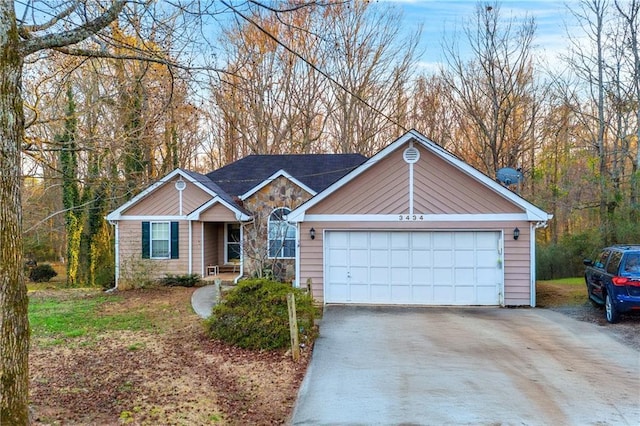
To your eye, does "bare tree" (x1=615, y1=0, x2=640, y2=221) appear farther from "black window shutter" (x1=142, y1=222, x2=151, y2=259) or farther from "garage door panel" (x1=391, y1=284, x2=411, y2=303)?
"black window shutter" (x1=142, y1=222, x2=151, y2=259)

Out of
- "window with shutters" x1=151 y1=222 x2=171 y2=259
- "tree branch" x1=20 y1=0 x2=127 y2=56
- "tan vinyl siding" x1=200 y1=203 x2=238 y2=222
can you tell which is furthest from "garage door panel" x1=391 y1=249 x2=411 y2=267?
"tree branch" x1=20 y1=0 x2=127 y2=56

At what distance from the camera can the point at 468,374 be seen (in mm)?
6793

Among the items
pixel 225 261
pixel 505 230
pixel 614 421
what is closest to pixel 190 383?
pixel 614 421

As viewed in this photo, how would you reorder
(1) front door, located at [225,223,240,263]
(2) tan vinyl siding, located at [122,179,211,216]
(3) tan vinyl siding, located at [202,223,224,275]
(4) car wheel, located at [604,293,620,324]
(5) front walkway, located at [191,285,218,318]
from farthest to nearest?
(1) front door, located at [225,223,240,263] → (3) tan vinyl siding, located at [202,223,224,275] → (2) tan vinyl siding, located at [122,179,211,216] → (5) front walkway, located at [191,285,218,318] → (4) car wheel, located at [604,293,620,324]

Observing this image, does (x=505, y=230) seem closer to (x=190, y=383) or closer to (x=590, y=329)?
(x=590, y=329)

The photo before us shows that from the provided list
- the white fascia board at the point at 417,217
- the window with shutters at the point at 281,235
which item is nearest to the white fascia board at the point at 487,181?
the white fascia board at the point at 417,217

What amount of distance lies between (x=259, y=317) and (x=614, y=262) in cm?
782

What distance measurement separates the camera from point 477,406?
557cm

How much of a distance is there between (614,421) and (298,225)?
8714mm

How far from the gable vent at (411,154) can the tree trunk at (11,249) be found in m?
9.60

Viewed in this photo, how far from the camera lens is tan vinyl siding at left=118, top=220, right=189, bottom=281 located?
16.4 metres

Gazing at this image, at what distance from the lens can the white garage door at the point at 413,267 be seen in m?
12.4

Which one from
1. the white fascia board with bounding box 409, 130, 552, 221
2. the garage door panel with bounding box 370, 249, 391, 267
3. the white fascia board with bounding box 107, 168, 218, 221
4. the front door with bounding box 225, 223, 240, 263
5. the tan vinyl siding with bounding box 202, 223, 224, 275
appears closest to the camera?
the white fascia board with bounding box 409, 130, 552, 221

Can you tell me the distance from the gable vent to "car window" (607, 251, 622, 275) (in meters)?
5.05
